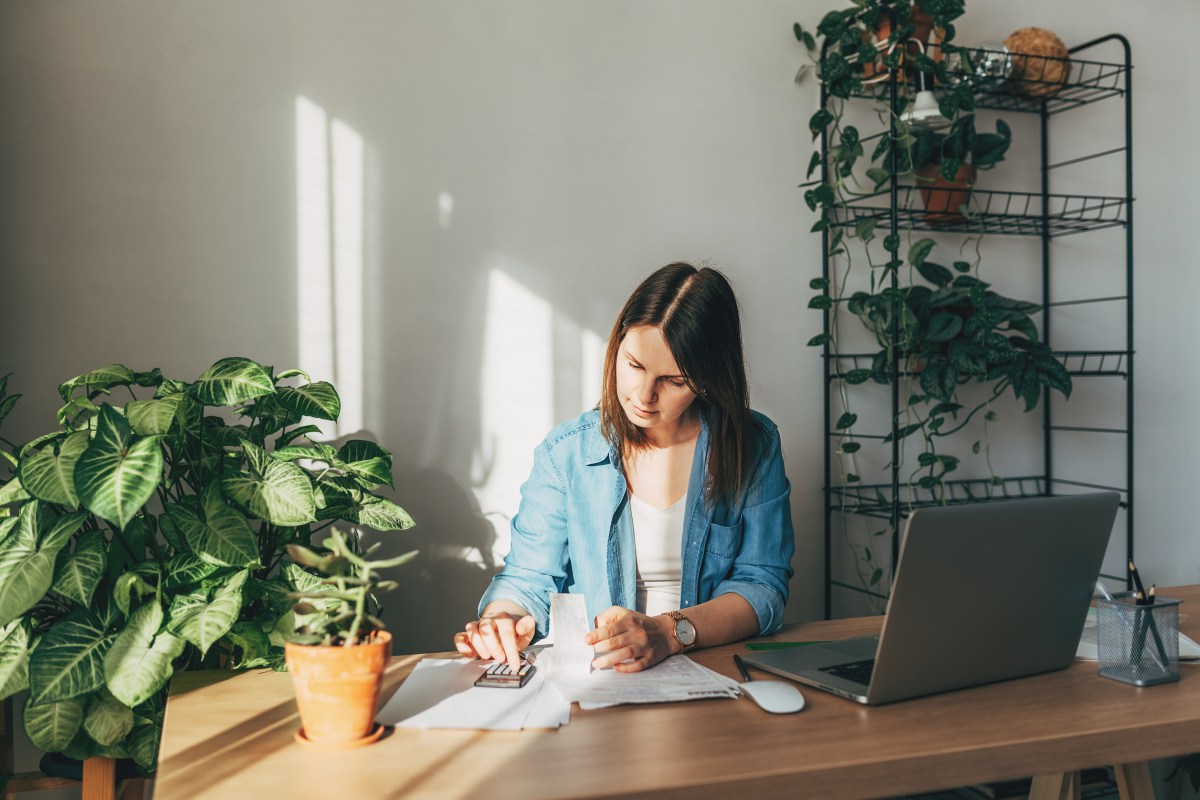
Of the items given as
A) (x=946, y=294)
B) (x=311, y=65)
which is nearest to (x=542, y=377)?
(x=311, y=65)

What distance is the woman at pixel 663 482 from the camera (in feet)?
5.49

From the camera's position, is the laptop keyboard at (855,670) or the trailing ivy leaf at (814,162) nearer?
the laptop keyboard at (855,670)

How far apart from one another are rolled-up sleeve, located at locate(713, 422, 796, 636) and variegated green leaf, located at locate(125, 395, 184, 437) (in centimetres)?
96

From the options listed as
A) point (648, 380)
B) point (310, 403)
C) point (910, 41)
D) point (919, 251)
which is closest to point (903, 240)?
point (919, 251)

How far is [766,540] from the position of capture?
1.70 metres

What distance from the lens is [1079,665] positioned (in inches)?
52.9

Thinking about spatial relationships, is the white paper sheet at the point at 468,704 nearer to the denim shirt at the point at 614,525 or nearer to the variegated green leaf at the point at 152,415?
the denim shirt at the point at 614,525

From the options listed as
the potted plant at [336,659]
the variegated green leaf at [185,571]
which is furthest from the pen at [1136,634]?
the variegated green leaf at [185,571]

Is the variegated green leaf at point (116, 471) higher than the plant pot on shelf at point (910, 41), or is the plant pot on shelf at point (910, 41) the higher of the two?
the plant pot on shelf at point (910, 41)

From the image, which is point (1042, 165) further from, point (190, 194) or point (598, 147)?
point (190, 194)

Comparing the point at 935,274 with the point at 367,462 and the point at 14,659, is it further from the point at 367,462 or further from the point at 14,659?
the point at 14,659

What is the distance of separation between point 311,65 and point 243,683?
4.63 feet

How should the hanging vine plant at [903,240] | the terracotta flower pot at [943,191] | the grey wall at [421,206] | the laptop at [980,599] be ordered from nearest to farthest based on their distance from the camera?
the laptop at [980,599]
the grey wall at [421,206]
the hanging vine plant at [903,240]
the terracotta flower pot at [943,191]

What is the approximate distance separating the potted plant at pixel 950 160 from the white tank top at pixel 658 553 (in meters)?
1.18
